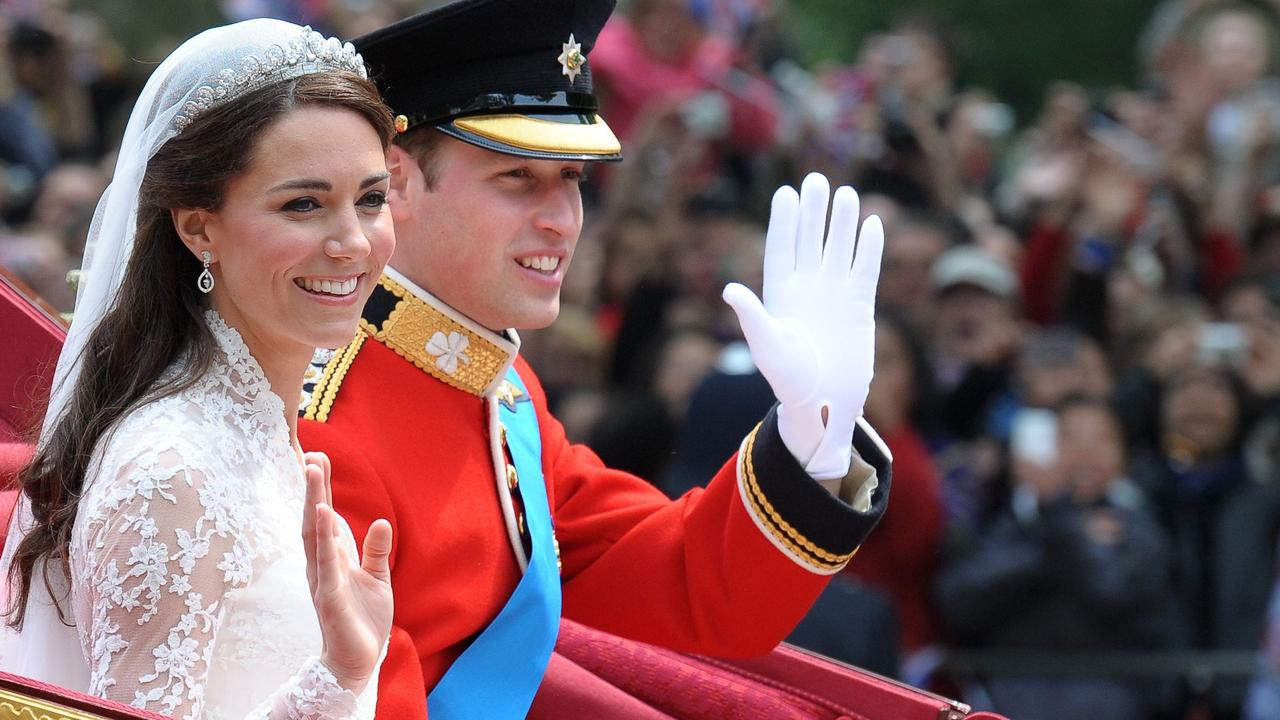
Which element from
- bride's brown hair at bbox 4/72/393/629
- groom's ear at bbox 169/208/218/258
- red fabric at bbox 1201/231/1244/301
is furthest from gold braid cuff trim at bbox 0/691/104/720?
red fabric at bbox 1201/231/1244/301

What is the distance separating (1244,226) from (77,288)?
5152 millimetres

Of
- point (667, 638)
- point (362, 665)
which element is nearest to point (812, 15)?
point (667, 638)

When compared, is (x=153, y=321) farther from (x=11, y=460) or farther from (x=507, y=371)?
(x=507, y=371)

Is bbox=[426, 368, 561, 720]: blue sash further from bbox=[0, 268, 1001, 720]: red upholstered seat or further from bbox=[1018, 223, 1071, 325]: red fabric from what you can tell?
bbox=[1018, 223, 1071, 325]: red fabric

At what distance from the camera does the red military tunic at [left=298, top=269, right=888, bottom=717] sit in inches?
108

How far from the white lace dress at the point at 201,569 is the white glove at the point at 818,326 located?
0.76 meters

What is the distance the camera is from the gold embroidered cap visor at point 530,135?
9.32 feet

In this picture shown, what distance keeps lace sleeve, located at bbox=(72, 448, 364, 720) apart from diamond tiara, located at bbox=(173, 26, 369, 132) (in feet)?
1.43

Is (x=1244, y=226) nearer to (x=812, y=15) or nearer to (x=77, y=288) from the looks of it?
(x=812, y=15)

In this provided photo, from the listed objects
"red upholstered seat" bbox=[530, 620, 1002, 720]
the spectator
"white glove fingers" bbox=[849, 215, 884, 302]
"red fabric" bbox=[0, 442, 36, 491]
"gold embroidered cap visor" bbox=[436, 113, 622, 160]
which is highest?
"gold embroidered cap visor" bbox=[436, 113, 622, 160]

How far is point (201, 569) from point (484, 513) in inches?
28.2

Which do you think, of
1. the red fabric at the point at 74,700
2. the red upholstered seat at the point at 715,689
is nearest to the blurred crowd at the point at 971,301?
the red upholstered seat at the point at 715,689

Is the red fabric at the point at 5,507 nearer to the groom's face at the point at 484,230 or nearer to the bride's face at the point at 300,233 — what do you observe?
the bride's face at the point at 300,233

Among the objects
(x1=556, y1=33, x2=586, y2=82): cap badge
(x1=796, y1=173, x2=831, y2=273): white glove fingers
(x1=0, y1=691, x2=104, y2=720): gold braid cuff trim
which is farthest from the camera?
(x1=556, y1=33, x2=586, y2=82): cap badge
